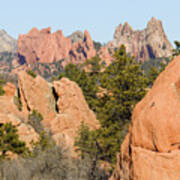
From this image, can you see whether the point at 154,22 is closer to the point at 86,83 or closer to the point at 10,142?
the point at 86,83

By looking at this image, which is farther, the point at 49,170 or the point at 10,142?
the point at 10,142

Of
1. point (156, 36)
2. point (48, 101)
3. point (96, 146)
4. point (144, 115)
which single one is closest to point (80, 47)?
point (156, 36)

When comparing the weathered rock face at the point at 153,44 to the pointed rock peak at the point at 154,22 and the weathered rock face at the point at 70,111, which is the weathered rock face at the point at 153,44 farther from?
the weathered rock face at the point at 70,111

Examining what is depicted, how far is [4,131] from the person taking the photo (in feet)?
66.8

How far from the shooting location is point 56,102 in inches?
1499

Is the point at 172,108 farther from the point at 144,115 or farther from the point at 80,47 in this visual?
the point at 80,47

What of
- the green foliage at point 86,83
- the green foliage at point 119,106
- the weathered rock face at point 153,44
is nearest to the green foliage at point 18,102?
the green foliage at point 86,83

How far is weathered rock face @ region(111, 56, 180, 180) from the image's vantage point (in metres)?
5.62

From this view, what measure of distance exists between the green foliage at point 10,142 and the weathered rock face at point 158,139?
13876mm

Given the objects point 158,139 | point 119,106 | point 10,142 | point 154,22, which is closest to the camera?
point 158,139

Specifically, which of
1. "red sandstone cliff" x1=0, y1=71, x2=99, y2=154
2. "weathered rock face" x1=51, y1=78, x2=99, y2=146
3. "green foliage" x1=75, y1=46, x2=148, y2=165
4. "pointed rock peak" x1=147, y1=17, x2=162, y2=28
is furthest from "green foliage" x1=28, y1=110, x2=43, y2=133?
"pointed rock peak" x1=147, y1=17, x2=162, y2=28

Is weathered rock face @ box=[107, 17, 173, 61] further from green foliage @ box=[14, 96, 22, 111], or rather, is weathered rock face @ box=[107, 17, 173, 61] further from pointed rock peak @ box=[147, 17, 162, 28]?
green foliage @ box=[14, 96, 22, 111]

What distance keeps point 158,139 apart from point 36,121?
25.8 m

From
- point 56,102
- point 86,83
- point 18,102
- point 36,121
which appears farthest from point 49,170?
point 86,83
